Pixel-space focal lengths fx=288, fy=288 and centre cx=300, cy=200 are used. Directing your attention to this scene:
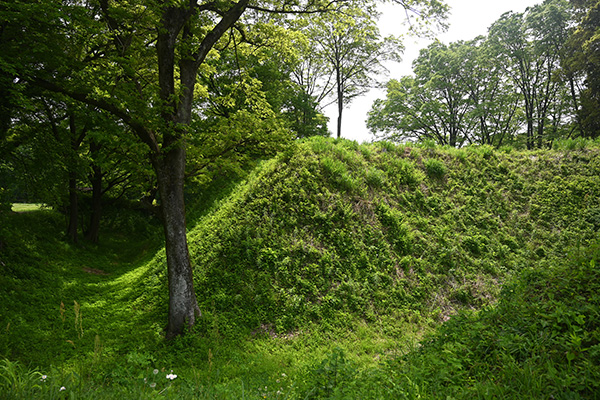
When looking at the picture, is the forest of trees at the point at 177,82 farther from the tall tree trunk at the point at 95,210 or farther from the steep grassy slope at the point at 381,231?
the steep grassy slope at the point at 381,231

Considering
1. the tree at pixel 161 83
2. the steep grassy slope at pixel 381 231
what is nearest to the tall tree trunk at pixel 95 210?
the steep grassy slope at pixel 381 231

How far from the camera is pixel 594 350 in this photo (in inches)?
104

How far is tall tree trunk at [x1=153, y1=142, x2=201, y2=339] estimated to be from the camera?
21.5 feet

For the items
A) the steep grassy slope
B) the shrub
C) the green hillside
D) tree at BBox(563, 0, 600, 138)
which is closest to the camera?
the green hillside

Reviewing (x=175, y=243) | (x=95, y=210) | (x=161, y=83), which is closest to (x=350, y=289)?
(x=175, y=243)

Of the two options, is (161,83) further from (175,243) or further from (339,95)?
(339,95)

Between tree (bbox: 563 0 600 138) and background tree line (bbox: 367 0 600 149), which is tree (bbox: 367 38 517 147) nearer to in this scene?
background tree line (bbox: 367 0 600 149)

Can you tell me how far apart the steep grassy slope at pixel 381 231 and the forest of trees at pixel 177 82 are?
1934mm

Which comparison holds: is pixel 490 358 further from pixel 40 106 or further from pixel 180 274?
pixel 40 106

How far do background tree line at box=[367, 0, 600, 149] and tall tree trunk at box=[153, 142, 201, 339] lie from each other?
20839 mm

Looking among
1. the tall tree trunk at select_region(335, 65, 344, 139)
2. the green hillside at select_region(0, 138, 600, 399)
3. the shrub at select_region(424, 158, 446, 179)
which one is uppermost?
the tall tree trunk at select_region(335, 65, 344, 139)

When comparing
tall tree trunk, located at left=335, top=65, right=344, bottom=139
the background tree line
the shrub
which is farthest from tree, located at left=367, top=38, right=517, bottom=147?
the shrub

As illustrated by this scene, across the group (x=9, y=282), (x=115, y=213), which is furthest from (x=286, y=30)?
(x=115, y=213)

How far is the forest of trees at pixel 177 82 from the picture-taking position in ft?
20.2
